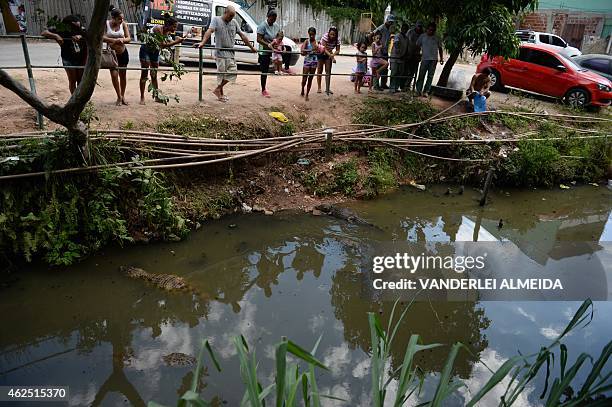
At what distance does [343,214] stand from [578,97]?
22.9 feet

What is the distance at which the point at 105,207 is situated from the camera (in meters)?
5.02

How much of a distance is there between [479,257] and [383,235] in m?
1.20

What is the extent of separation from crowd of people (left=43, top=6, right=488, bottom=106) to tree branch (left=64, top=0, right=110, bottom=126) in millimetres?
1602

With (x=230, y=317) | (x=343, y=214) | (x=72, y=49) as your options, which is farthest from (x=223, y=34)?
(x=230, y=317)

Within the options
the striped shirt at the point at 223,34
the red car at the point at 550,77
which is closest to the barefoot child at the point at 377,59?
the striped shirt at the point at 223,34

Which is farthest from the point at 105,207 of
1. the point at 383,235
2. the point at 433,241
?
the point at 433,241

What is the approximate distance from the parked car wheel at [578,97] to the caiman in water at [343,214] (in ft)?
21.5

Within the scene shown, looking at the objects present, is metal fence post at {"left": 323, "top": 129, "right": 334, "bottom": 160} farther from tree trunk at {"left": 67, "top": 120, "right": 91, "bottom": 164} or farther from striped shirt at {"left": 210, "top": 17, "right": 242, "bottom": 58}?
tree trunk at {"left": 67, "top": 120, "right": 91, "bottom": 164}

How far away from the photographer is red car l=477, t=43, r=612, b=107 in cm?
977

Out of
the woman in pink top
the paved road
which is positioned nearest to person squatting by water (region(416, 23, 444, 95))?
the paved road

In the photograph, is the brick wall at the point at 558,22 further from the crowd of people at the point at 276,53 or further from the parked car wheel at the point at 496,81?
the crowd of people at the point at 276,53

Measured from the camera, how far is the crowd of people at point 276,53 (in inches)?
241

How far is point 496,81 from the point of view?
36.6 feet

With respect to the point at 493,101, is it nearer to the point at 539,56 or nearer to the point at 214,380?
the point at 539,56
